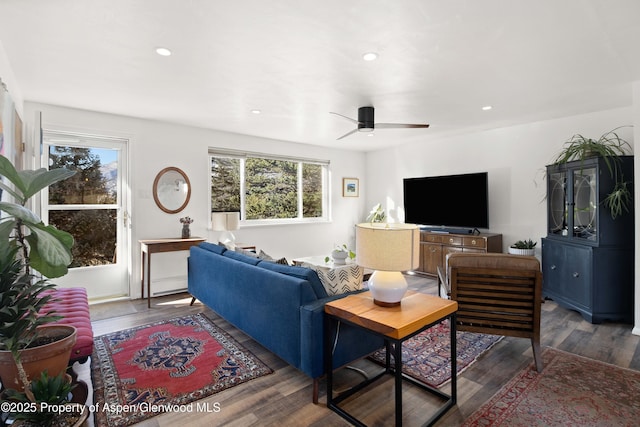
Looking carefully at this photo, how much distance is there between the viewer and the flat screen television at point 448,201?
16.5ft

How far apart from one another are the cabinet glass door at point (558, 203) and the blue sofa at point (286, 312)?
298cm

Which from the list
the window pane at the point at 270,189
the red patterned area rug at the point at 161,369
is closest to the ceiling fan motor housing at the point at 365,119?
the window pane at the point at 270,189

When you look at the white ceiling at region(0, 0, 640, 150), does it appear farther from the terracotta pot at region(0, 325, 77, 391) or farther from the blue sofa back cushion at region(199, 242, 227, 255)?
the terracotta pot at region(0, 325, 77, 391)

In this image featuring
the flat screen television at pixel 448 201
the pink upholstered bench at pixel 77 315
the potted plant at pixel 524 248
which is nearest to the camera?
the pink upholstered bench at pixel 77 315

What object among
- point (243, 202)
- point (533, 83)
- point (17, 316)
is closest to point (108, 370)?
point (17, 316)

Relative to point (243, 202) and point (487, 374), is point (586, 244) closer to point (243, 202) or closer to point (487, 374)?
point (487, 374)

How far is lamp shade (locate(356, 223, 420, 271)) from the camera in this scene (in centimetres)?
187

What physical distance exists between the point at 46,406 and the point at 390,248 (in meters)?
1.81

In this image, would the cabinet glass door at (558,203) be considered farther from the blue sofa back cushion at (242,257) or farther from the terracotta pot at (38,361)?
the terracotta pot at (38,361)

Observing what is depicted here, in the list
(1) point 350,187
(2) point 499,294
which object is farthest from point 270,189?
(2) point 499,294

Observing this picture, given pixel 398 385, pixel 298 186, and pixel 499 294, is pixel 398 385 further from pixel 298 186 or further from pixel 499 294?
pixel 298 186

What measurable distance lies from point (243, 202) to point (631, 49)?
4.81 m

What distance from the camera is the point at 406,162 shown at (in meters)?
6.30

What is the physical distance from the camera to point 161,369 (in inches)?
96.6
